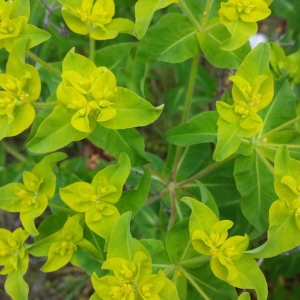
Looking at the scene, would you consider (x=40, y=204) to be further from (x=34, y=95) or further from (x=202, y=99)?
(x=202, y=99)

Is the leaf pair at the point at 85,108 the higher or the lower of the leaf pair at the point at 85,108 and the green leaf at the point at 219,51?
the lower

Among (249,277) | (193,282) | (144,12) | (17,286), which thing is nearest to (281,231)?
(249,277)

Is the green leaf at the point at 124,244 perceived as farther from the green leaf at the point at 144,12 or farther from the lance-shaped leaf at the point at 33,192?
the green leaf at the point at 144,12

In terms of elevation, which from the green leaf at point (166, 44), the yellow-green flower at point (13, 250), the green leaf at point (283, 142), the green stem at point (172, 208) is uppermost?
the green leaf at point (166, 44)

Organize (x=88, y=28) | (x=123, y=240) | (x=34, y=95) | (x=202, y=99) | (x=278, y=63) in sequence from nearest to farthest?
(x=123, y=240) → (x=34, y=95) → (x=88, y=28) → (x=278, y=63) → (x=202, y=99)

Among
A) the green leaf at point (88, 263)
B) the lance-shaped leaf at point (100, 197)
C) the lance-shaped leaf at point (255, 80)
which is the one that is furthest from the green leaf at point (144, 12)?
the green leaf at point (88, 263)

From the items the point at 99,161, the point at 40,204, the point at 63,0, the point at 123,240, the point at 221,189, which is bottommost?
the point at 99,161

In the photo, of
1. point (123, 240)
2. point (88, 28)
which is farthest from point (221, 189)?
point (88, 28)

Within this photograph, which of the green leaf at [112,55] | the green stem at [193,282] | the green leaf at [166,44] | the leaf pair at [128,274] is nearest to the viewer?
the leaf pair at [128,274]
